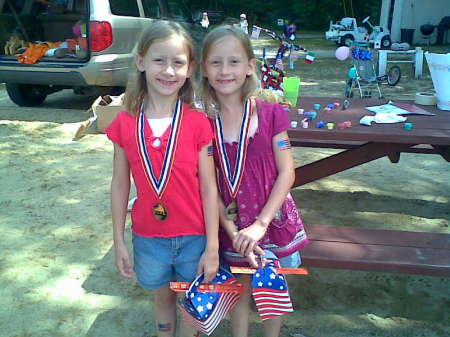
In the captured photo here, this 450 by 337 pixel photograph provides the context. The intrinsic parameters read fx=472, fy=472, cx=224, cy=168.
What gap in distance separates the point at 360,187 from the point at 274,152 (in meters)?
2.46

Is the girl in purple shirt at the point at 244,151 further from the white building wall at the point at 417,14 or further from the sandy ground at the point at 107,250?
the white building wall at the point at 417,14

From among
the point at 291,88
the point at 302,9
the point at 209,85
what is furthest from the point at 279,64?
the point at 302,9

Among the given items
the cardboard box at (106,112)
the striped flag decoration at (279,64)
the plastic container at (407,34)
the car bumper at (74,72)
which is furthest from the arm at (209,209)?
the plastic container at (407,34)

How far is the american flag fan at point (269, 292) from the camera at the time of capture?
5.76 feet

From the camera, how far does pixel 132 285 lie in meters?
2.66

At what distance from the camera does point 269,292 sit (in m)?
1.76

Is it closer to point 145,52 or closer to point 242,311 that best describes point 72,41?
point 145,52

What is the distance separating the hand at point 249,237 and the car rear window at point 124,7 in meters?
4.75

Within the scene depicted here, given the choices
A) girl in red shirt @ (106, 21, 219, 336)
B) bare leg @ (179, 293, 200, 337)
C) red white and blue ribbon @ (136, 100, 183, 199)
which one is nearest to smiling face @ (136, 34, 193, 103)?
girl in red shirt @ (106, 21, 219, 336)

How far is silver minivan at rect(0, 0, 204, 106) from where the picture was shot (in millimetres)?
5715

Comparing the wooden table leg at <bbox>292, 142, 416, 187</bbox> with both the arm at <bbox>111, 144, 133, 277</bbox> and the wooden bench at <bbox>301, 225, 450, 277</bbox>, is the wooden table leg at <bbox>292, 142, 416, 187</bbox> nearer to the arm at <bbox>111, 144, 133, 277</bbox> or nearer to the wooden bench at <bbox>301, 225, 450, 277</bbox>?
the wooden bench at <bbox>301, 225, 450, 277</bbox>

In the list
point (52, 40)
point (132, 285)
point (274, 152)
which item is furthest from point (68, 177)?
point (52, 40)

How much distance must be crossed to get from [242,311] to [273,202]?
1.75 feet

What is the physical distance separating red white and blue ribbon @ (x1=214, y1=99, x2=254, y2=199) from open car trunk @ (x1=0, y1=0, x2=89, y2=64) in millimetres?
5003
